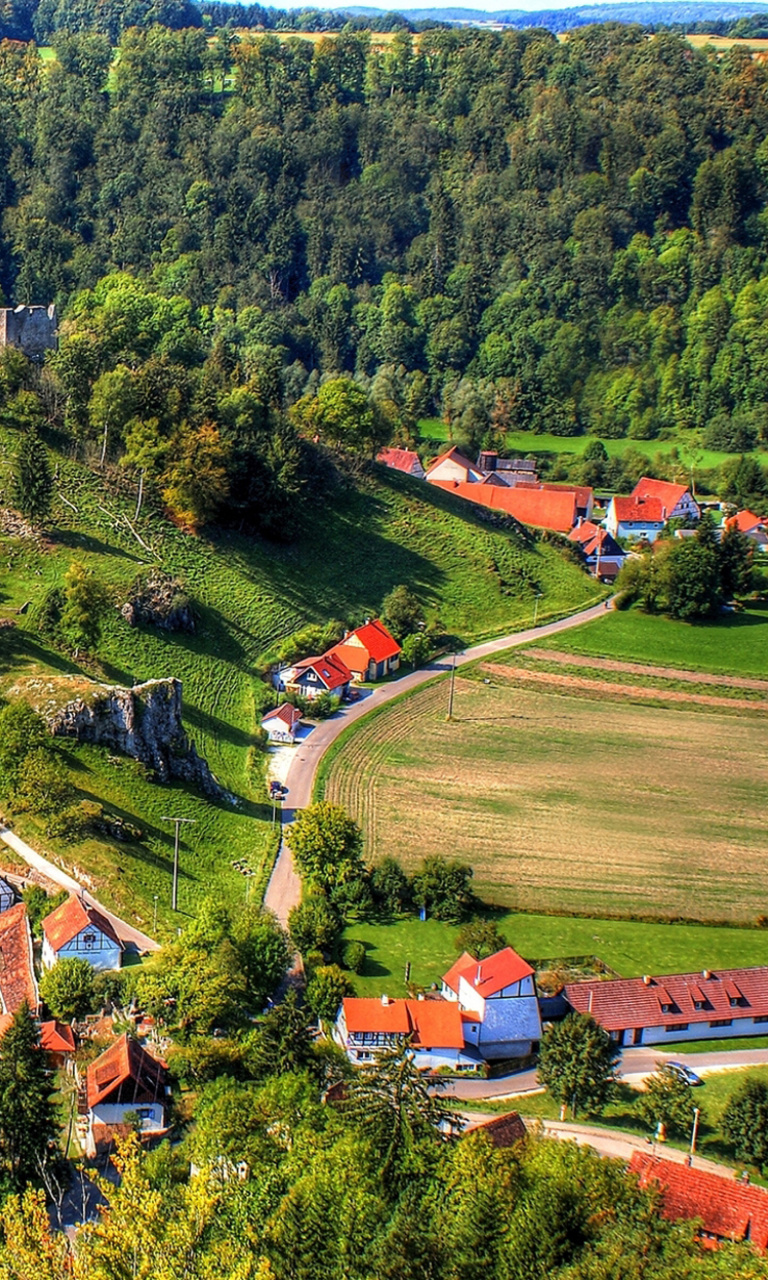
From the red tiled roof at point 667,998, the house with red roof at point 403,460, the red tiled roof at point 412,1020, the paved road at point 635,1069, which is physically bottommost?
the paved road at point 635,1069

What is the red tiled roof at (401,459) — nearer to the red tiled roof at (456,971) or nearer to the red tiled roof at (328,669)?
the red tiled roof at (328,669)

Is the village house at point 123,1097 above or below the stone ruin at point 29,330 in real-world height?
below

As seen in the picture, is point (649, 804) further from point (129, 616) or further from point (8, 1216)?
point (8, 1216)

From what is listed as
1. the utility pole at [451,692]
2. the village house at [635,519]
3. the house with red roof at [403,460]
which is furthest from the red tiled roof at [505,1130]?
the house with red roof at [403,460]

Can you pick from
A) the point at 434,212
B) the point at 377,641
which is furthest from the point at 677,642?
the point at 434,212

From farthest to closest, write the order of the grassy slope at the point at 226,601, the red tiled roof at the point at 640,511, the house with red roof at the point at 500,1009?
1. the red tiled roof at the point at 640,511
2. the grassy slope at the point at 226,601
3. the house with red roof at the point at 500,1009

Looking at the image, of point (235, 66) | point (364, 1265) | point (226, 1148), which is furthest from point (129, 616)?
point (235, 66)

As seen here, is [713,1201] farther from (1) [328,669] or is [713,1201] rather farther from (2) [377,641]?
(2) [377,641]
